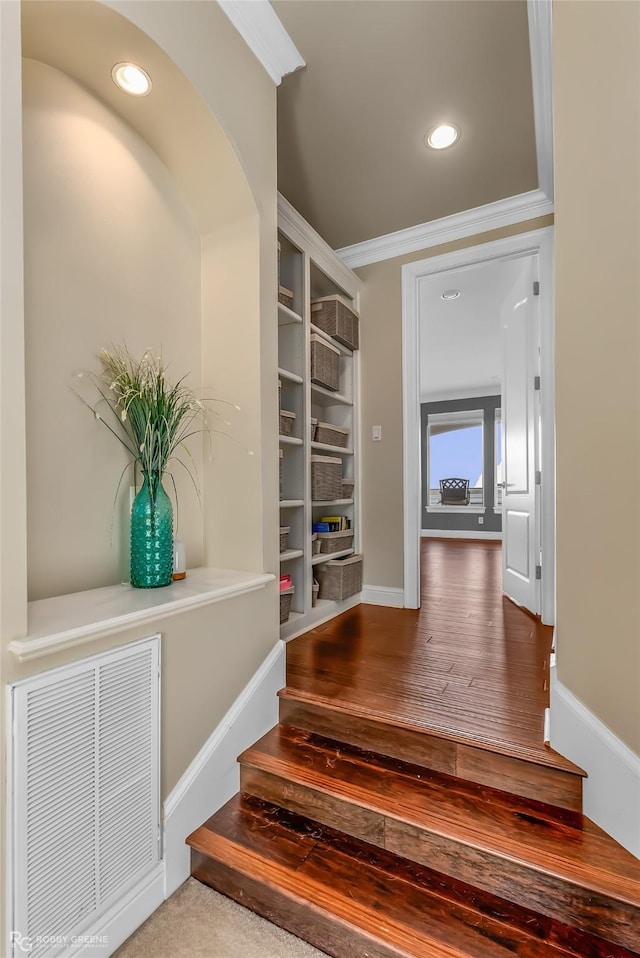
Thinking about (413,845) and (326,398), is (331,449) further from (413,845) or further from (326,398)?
(413,845)

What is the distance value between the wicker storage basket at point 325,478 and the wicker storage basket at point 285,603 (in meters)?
0.58

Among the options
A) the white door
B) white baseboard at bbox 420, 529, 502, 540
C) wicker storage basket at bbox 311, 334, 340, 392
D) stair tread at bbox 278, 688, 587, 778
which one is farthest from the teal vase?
white baseboard at bbox 420, 529, 502, 540

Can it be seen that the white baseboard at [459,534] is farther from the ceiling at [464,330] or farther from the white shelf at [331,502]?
the white shelf at [331,502]

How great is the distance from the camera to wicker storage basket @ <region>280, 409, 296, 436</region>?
97.7 inches

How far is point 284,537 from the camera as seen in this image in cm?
256

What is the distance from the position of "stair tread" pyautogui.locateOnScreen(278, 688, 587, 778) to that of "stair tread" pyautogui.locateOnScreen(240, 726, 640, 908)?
4.7 inches

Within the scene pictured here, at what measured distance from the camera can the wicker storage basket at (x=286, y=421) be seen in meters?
2.48

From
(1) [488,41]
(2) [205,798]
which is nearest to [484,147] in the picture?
(1) [488,41]

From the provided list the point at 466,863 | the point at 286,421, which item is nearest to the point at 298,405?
the point at 286,421

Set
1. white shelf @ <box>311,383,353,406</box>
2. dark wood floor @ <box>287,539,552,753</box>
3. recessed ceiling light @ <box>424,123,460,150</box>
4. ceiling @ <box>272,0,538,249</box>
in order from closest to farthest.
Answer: dark wood floor @ <box>287,539,552,753</box> → ceiling @ <box>272,0,538,249</box> → recessed ceiling light @ <box>424,123,460,150</box> → white shelf @ <box>311,383,353,406</box>

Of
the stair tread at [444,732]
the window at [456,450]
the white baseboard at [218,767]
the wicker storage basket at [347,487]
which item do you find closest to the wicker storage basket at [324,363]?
the wicker storage basket at [347,487]

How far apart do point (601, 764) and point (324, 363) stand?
2297mm

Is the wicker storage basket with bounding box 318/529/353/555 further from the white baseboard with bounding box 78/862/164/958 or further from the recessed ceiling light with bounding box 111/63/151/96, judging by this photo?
the recessed ceiling light with bounding box 111/63/151/96

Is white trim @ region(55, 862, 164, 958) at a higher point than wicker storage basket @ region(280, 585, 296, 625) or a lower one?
lower
